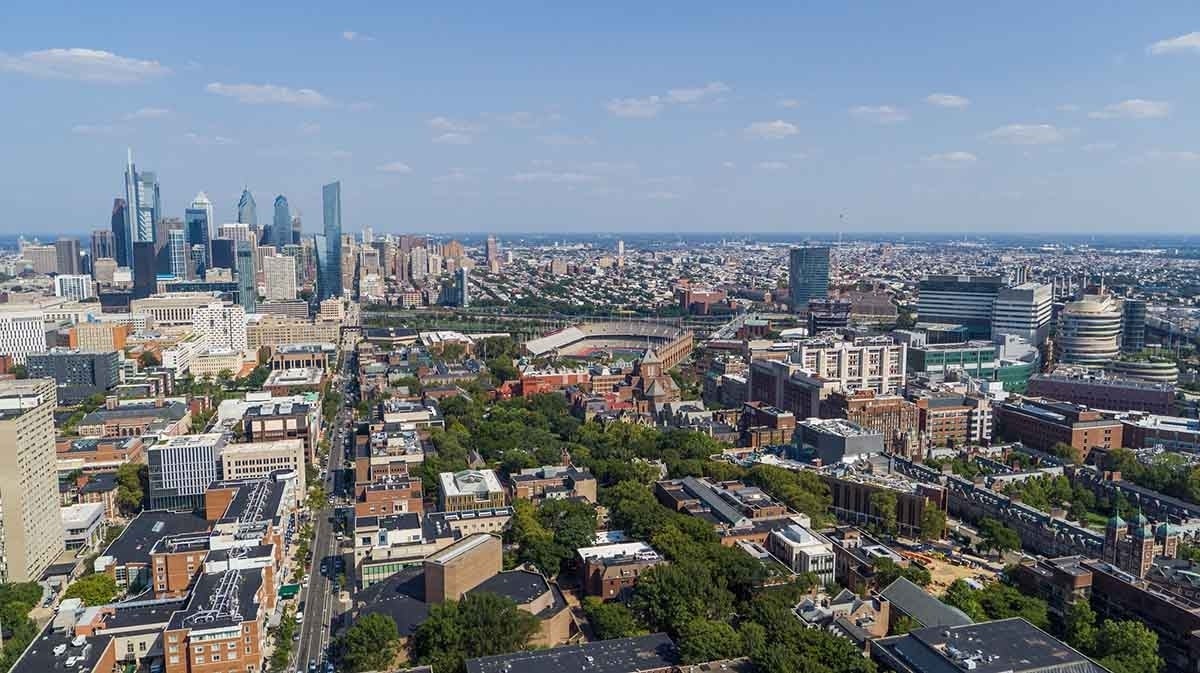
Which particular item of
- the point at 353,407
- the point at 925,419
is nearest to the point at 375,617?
the point at 925,419

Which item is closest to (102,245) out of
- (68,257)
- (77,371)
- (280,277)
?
(68,257)

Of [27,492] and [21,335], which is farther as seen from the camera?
[21,335]

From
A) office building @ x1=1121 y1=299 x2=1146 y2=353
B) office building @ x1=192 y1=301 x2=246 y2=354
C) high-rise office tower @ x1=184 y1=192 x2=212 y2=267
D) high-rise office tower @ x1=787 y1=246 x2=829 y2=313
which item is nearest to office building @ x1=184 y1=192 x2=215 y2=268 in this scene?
high-rise office tower @ x1=184 y1=192 x2=212 y2=267

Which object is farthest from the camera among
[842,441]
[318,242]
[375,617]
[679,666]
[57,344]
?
A: [318,242]

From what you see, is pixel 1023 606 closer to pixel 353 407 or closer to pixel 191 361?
pixel 353 407

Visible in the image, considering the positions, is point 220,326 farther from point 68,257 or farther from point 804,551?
point 68,257

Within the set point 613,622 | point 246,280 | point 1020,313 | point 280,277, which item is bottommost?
point 613,622

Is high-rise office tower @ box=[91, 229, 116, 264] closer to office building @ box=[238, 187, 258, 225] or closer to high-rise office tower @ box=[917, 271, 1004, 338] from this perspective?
office building @ box=[238, 187, 258, 225]
